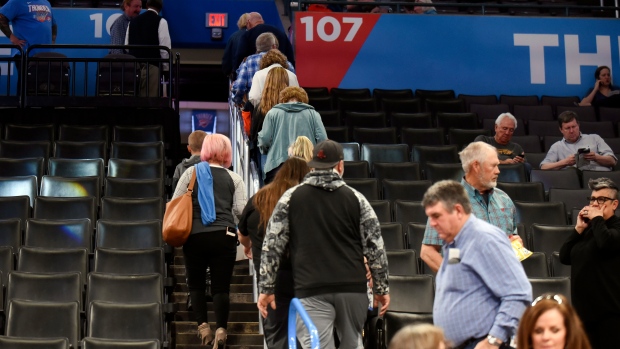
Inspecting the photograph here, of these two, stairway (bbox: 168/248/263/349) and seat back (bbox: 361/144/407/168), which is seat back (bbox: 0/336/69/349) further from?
seat back (bbox: 361/144/407/168)

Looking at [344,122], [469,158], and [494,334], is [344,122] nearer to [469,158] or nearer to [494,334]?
[469,158]

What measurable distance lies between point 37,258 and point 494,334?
4296 mm

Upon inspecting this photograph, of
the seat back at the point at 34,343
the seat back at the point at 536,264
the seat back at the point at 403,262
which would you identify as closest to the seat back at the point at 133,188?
the seat back at the point at 403,262

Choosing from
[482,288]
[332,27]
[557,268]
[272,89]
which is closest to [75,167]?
[272,89]

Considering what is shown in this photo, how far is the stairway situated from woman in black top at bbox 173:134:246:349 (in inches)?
19.2

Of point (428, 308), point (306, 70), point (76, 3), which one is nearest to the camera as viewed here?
point (428, 308)

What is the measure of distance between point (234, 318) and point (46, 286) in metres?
1.36

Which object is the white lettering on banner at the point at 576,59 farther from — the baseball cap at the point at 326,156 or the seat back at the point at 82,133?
the baseball cap at the point at 326,156

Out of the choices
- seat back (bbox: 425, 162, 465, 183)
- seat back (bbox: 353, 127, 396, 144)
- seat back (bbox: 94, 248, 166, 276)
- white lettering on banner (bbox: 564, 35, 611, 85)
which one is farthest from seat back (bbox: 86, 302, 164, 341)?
white lettering on banner (bbox: 564, 35, 611, 85)

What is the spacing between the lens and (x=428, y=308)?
641 cm

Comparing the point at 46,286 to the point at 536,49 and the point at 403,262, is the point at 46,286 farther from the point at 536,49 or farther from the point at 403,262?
the point at 536,49

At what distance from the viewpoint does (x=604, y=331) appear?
5.56 metres

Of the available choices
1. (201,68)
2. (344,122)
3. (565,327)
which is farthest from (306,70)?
(565,327)

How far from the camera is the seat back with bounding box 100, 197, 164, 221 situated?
821cm
